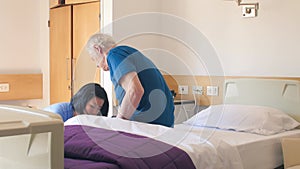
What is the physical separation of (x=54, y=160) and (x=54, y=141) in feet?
0.24

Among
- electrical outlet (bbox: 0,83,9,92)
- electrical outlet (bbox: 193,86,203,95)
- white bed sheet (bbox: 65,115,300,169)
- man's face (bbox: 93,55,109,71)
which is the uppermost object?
man's face (bbox: 93,55,109,71)

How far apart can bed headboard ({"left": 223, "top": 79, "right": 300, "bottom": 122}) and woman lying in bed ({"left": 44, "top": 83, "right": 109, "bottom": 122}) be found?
130 cm

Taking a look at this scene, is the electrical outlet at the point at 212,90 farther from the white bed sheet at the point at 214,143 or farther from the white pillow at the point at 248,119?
the white bed sheet at the point at 214,143

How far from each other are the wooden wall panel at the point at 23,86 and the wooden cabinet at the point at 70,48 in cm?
19

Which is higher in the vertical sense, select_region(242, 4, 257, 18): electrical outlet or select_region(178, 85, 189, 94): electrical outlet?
select_region(242, 4, 257, 18): electrical outlet

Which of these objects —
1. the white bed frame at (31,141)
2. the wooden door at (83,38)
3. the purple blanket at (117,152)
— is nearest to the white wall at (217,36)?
the wooden door at (83,38)

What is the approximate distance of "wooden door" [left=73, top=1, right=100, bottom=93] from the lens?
15.1 ft

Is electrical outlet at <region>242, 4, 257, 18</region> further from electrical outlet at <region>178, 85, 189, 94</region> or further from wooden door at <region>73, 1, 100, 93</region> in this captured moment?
wooden door at <region>73, 1, 100, 93</region>

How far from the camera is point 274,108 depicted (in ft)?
11.6

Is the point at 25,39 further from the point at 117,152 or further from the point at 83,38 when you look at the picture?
the point at 117,152

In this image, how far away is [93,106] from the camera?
309 cm

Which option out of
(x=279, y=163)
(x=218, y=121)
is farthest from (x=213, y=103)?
(x=279, y=163)

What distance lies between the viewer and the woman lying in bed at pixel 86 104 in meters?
3.06

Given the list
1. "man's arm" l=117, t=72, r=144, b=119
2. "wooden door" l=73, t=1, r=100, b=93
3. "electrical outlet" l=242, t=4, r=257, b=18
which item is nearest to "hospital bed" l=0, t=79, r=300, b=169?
"man's arm" l=117, t=72, r=144, b=119
